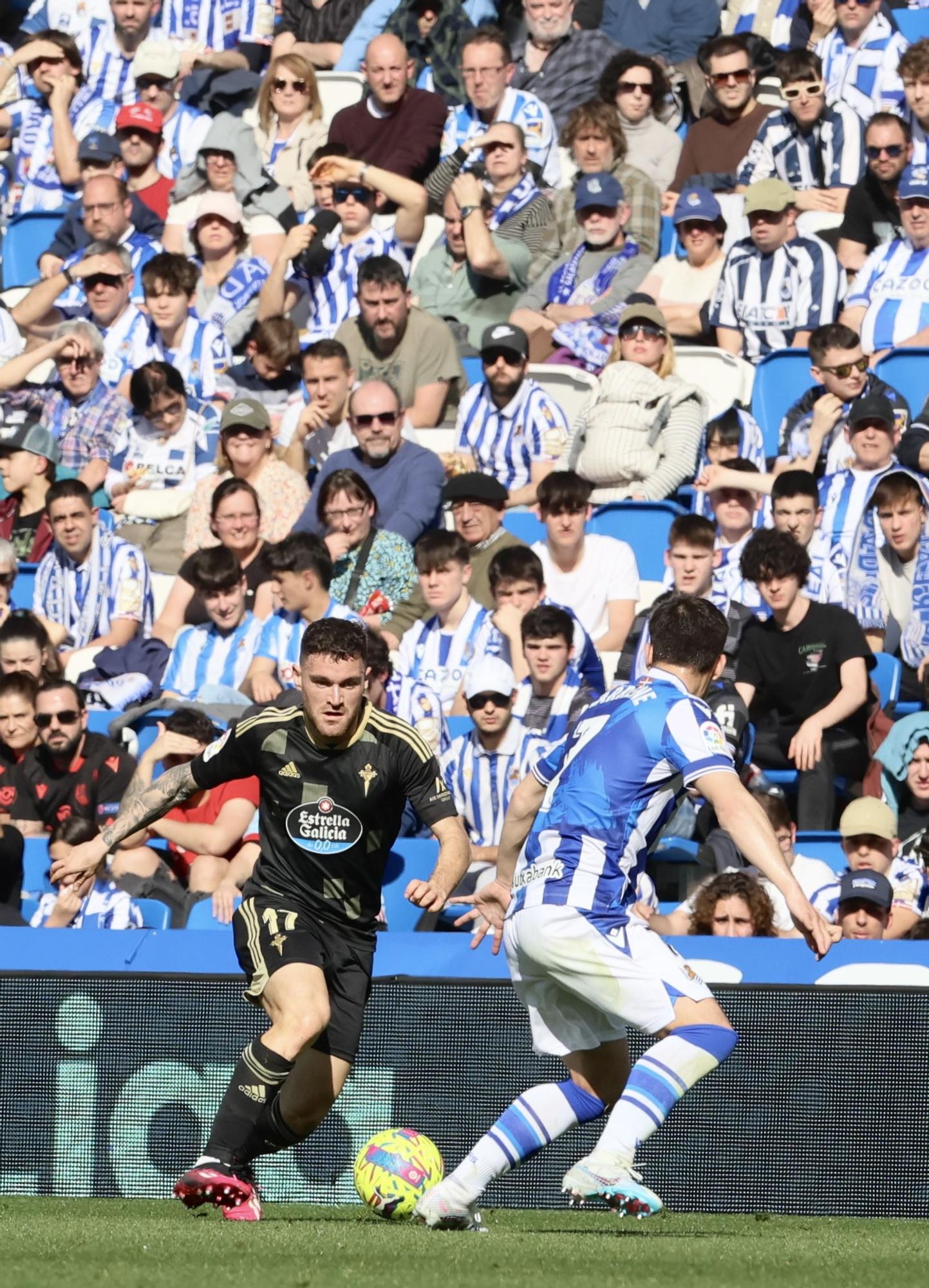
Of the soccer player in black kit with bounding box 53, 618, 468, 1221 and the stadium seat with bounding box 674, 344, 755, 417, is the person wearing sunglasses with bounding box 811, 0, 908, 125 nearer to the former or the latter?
the stadium seat with bounding box 674, 344, 755, 417

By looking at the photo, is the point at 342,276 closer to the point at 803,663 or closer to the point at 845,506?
the point at 845,506

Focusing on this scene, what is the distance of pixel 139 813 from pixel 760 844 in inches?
84.2

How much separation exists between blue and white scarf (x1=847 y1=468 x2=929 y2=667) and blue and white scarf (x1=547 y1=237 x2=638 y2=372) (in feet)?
8.75

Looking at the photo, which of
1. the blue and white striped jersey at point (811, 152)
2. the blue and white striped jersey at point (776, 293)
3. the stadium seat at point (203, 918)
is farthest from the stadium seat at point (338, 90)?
the stadium seat at point (203, 918)

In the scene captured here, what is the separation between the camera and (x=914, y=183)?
41.1 ft

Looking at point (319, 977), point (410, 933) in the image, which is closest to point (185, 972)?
point (410, 933)

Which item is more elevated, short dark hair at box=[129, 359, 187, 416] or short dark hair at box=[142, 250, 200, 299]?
short dark hair at box=[142, 250, 200, 299]

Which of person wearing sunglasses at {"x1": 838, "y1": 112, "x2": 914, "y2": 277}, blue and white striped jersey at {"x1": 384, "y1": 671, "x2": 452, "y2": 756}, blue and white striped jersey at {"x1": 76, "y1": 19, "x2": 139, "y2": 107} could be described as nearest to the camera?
blue and white striped jersey at {"x1": 384, "y1": 671, "x2": 452, "y2": 756}

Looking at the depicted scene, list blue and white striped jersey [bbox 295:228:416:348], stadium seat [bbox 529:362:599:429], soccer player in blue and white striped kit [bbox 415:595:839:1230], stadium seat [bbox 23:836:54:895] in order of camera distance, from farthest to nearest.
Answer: blue and white striped jersey [bbox 295:228:416:348], stadium seat [bbox 529:362:599:429], stadium seat [bbox 23:836:54:895], soccer player in blue and white striped kit [bbox 415:595:839:1230]

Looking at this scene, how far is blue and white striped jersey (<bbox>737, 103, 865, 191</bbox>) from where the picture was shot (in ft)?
45.8

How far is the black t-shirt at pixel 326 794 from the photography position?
6793mm

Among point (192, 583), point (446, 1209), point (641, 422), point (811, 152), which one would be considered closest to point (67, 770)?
point (192, 583)

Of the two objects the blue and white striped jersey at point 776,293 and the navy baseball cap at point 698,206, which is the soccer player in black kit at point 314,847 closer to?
the blue and white striped jersey at point 776,293

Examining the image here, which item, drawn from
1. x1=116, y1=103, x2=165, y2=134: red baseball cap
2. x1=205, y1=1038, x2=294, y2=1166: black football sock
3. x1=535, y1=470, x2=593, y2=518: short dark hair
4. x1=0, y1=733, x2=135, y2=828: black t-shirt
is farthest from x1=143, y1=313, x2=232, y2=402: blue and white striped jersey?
x1=205, y1=1038, x2=294, y2=1166: black football sock
